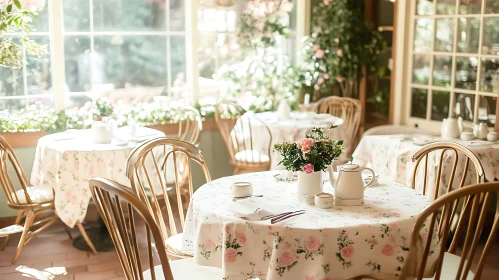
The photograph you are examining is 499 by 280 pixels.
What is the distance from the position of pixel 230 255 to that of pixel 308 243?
278 millimetres

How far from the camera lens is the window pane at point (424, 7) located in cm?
501

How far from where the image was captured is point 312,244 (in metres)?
2.14

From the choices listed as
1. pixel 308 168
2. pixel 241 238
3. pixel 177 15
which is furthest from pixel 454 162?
pixel 177 15

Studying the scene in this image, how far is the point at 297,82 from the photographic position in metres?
5.76

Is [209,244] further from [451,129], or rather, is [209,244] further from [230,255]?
[451,129]

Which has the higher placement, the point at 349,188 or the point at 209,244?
the point at 349,188

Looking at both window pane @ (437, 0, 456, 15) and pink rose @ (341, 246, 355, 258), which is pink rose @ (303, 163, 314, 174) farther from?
window pane @ (437, 0, 456, 15)

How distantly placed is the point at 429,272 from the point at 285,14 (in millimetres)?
3807

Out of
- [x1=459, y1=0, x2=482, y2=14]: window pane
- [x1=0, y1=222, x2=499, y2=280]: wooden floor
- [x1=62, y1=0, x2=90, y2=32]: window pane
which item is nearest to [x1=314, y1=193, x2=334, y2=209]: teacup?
[x1=0, y1=222, x2=499, y2=280]: wooden floor

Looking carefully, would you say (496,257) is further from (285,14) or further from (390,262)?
(285,14)

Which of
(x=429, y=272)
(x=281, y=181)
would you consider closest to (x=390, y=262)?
(x=429, y=272)

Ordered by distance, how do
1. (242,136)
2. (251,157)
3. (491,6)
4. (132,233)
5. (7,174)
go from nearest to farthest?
(132,233), (7,174), (491,6), (251,157), (242,136)

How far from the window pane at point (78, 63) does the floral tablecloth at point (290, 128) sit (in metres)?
1.42

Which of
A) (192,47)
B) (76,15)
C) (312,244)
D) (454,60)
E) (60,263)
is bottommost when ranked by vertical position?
(60,263)
